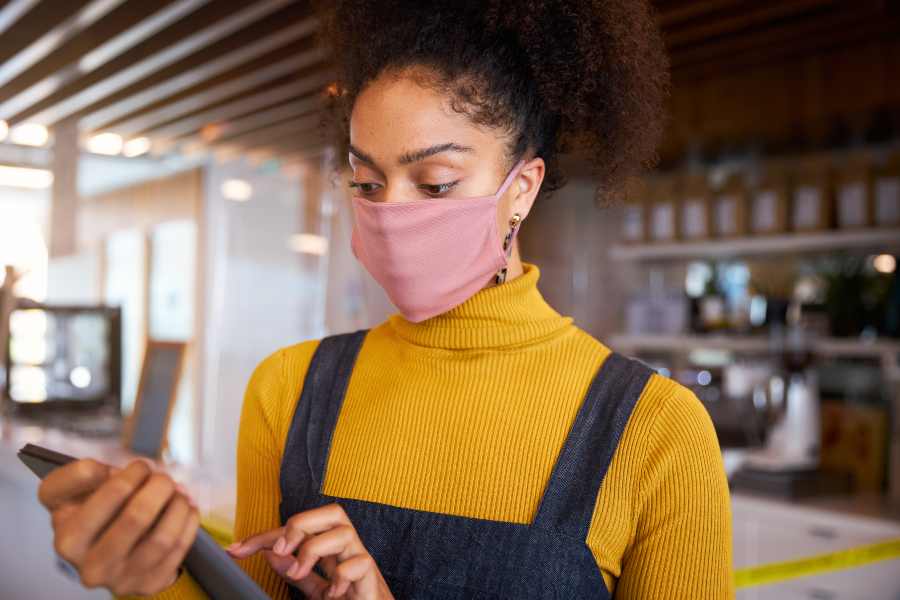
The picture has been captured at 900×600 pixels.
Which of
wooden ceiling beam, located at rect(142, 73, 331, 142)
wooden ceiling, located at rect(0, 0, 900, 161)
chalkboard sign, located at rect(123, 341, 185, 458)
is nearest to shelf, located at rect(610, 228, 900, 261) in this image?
wooden ceiling, located at rect(0, 0, 900, 161)

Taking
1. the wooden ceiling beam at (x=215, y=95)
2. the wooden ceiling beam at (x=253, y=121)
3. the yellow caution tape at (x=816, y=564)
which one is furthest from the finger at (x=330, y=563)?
the wooden ceiling beam at (x=253, y=121)

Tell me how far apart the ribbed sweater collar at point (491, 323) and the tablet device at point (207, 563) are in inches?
18.1

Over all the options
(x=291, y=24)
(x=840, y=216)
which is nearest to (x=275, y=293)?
(x=291, y=24)

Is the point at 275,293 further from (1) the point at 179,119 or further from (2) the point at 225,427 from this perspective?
(1) the point at 179,119

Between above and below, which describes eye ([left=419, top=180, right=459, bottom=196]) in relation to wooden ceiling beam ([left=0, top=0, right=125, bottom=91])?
below

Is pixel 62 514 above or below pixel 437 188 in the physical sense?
below

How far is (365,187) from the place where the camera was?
42.6 inches

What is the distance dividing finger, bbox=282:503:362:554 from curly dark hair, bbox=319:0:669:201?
48cm

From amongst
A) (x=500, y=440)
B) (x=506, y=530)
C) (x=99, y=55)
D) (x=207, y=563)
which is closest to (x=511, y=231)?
(x=500, y=440)

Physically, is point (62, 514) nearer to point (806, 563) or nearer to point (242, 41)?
point (806, 563)

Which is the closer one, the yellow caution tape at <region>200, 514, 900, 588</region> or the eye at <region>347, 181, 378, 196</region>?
the eye at <region>347, 181, 378, 196</region>

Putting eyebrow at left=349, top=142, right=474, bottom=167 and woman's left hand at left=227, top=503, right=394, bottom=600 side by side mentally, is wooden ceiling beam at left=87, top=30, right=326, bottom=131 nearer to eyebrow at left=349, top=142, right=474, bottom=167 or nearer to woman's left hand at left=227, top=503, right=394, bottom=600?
eyebrow at left=349, top=142, right=474, bottom=167

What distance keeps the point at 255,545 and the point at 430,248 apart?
407 millimetres

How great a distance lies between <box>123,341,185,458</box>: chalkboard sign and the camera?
11.8ft
